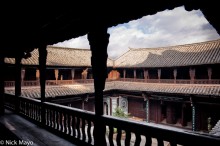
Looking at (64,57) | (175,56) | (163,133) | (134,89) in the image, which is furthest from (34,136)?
(175,56)

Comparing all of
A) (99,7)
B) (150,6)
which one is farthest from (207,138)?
(99,7)

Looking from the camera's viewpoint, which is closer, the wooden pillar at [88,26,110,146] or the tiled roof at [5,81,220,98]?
the wooden pillar at [88,26,110,146]

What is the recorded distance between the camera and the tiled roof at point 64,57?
60.2ft

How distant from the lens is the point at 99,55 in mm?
3391

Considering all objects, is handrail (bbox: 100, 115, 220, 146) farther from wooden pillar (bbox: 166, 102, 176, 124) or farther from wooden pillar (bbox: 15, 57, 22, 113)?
wooden pillar (bbox: 166, 102, 176, 124)

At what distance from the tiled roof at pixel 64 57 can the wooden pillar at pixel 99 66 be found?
14.8 m

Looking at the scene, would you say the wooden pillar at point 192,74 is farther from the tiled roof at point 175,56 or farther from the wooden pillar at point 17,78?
the wooden pillar at point 17,78

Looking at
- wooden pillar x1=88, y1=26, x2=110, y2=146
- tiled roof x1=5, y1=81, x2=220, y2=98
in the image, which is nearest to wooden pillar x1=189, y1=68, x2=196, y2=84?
tiled roof x1=5, y1=81, x2=220, y2=98

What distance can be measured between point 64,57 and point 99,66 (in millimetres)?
18244

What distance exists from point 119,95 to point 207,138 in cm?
2058

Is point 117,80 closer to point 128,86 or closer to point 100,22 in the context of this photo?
point 128,86

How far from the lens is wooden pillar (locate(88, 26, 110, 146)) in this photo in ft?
11.0

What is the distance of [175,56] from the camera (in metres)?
21.2

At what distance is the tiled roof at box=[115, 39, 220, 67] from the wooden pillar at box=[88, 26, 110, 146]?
16.0m
